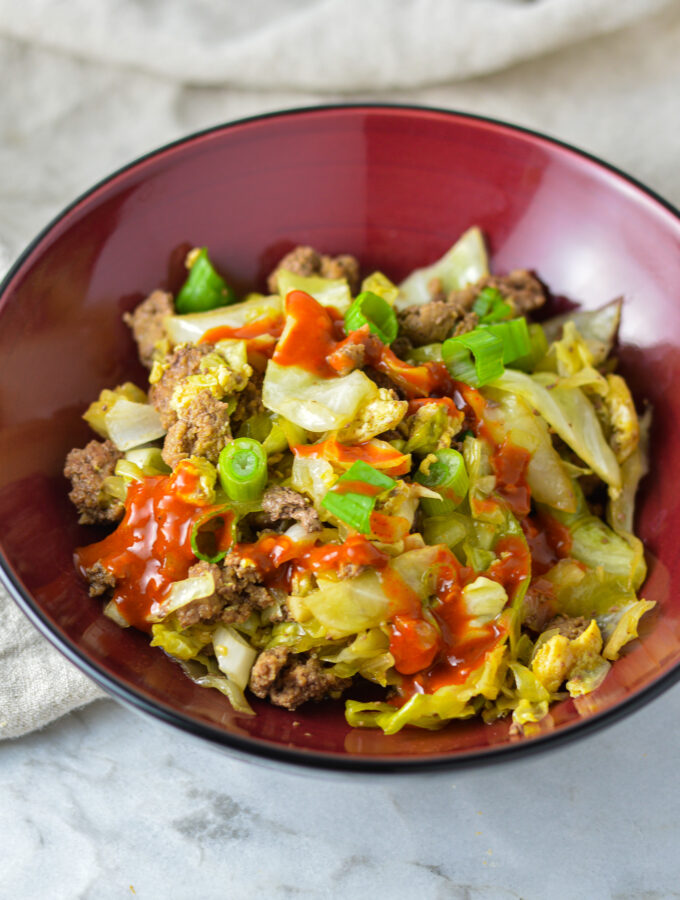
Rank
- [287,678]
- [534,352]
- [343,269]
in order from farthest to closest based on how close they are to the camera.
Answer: [343,269] < [534,352] < [287,678]

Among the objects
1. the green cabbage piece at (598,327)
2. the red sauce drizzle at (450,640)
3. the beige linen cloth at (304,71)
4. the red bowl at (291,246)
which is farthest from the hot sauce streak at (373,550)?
the beige linen cloth at (304,71)

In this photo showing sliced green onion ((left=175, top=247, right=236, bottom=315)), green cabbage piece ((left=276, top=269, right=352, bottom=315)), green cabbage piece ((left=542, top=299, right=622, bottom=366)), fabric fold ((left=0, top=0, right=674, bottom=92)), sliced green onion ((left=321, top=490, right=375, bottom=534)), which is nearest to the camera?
sliced green onion ((left=321, top=490, right=375, bottom=534))

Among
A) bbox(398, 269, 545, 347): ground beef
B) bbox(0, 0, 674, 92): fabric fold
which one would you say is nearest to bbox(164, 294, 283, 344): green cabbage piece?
bbox(398, 269, 545, 347): ground beef

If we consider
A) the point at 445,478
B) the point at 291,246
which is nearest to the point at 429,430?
the point at 445,478

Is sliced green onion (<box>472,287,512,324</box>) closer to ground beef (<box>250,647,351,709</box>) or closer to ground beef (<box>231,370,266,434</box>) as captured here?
ground beef (<box>231,370,266,434</box>)

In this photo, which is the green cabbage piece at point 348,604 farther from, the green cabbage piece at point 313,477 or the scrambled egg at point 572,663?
the scrambled egg at point 572,663

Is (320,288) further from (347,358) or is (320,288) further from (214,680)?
(214,680)

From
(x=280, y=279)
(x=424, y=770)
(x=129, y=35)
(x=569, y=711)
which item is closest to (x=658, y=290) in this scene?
(x=280, y=279)
